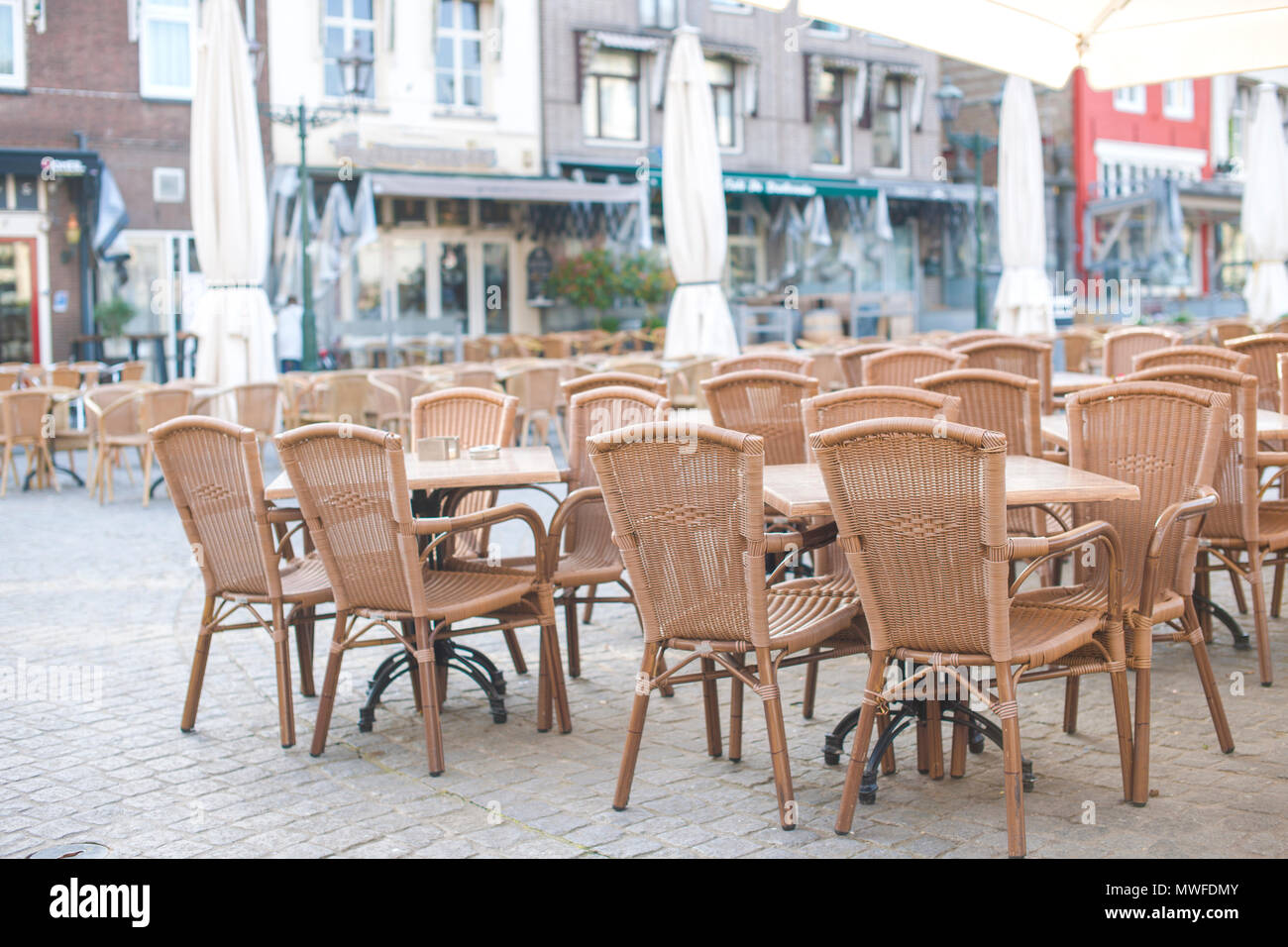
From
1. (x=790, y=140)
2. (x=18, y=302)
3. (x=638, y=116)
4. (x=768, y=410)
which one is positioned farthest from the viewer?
(x=790, y=140)

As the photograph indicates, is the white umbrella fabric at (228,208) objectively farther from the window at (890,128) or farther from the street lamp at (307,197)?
the window at (890,128)

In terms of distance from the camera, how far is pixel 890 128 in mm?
28156

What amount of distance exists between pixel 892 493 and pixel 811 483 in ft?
3.20

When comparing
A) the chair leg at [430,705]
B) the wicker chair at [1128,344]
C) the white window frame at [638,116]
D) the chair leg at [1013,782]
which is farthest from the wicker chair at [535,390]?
the white window frame at [638,116]

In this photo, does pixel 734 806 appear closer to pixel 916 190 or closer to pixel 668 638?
pixel 668 638

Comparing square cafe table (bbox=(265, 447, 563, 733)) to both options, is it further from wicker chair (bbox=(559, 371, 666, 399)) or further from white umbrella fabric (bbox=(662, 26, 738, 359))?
white umbrella fabric (bbox=(662, 26, 738, 359))

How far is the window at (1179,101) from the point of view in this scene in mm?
34094

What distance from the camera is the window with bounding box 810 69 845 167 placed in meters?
27.1

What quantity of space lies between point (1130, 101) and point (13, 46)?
2408cm

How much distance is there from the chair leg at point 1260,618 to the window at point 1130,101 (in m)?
29.5

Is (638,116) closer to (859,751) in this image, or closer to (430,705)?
(430,705)

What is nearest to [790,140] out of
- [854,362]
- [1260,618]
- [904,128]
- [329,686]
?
[904,128]

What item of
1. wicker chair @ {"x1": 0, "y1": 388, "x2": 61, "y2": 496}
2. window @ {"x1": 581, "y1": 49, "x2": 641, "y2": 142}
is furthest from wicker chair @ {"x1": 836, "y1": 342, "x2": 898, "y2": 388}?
window @ {"x1": 581, "y1": 49, "x2": 641, "y2": 142}

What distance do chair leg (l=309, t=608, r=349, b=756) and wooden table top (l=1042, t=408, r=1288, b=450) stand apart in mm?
2670
